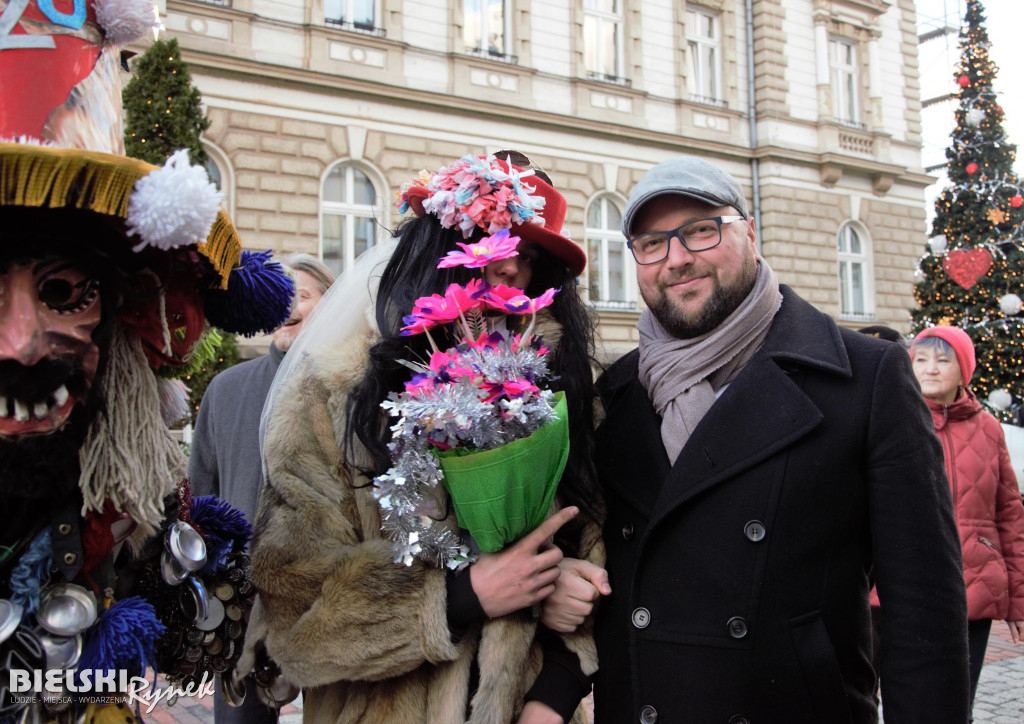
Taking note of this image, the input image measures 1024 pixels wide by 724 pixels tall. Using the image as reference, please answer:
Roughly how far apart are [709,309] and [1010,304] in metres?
9.73

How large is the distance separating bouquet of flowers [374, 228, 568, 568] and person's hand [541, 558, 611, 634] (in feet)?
0.58

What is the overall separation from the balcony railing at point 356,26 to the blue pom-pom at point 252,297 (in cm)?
1146

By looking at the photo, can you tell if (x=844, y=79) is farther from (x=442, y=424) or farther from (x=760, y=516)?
(x=442, y=424)

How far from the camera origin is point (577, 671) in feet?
6.73

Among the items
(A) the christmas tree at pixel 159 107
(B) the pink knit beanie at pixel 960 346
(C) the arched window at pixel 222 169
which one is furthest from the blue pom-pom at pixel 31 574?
(C) the arched window at pixel 222 169

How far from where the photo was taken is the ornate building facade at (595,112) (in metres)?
11.8

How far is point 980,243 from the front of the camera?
10836 millimetres

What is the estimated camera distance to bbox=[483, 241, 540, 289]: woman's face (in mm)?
2162

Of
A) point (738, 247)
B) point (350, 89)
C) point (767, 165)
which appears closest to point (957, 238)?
point (767, 165)

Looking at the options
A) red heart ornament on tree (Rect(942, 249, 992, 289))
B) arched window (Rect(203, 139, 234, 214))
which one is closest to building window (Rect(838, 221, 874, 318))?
red heart ornament on tree (Rect(942, 249, 992, 289))

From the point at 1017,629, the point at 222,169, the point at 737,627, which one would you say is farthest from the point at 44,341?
the point at 222,169

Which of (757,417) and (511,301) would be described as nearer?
(511,301)

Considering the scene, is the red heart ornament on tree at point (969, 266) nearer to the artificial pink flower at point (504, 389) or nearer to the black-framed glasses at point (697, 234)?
the black-framed glasses at point (697, 234)

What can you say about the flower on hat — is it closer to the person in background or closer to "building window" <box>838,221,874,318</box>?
the person in background
